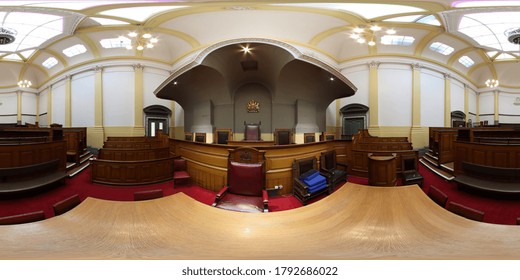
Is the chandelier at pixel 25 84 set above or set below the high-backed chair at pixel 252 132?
above

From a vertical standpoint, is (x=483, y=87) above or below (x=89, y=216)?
above

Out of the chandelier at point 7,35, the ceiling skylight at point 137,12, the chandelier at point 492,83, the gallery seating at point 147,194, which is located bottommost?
the gallery seating at point 147,194

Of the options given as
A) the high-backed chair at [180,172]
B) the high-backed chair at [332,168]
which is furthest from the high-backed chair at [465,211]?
the high-backed chair at [180,172]

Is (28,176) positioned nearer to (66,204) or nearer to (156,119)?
(66,204)

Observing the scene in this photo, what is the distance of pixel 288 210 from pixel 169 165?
509 mm

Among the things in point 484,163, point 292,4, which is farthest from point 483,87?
point 292,4

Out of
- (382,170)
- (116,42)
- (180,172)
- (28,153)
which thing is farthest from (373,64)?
(28,153)

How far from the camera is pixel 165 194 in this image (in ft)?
2.69

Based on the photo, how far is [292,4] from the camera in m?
0.92

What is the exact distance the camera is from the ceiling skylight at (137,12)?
2.93 ft

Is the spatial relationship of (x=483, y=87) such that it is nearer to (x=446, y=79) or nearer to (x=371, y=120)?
(x=446, y=79)

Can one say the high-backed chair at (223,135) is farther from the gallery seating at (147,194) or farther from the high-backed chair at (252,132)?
the gallery seating at (147,194)

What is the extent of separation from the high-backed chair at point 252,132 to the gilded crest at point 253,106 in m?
0.06
